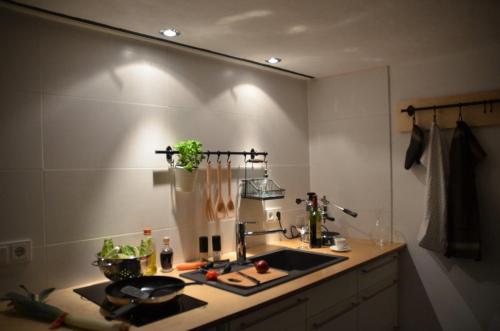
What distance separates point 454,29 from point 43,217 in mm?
2088

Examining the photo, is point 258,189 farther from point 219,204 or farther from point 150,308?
point 150,308

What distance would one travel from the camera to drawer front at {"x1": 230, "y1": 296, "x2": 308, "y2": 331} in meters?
1.50

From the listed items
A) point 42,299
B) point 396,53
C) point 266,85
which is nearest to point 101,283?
point 42,299

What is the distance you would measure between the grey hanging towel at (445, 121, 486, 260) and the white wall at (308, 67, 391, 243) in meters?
0.44

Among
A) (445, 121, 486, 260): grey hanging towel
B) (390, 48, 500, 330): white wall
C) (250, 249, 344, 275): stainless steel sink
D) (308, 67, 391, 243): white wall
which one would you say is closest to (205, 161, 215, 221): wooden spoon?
(250, 249, 344, 275): stainless steel sink

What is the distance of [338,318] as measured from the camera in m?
2.00

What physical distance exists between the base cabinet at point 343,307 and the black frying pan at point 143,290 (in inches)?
10.0

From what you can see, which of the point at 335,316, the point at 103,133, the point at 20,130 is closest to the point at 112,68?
the point at 103,133

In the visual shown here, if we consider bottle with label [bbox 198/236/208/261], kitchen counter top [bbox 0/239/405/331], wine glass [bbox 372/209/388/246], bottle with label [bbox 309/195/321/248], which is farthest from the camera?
wine glass [bbox 372/209/388/246]

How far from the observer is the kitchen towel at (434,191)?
2.32 metres

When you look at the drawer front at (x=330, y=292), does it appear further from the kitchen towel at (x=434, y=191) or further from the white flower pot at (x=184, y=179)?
the white flower pot at (x=184, y=179)

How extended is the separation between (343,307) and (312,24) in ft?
4.65

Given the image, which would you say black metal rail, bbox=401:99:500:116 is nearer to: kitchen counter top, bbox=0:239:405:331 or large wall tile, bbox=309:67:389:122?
large wall tile, bbox=309:67:389:122

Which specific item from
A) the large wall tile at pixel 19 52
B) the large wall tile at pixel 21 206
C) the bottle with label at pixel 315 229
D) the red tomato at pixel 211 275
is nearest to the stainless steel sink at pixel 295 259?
the bottle with label at pixel 315 229
